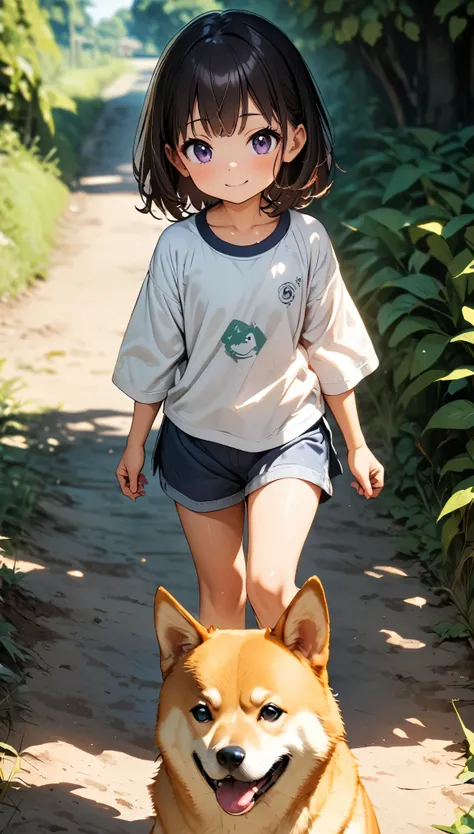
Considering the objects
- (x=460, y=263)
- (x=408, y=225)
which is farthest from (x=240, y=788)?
(x=408, y=225)

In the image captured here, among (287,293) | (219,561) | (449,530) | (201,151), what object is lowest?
(449,530)

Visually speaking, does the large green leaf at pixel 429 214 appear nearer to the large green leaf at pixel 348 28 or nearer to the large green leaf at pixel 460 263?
the large green leaf at pixel 460 263

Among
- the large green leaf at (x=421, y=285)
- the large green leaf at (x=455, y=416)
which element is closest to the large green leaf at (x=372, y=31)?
the large green leaf at (x=421, y=285)

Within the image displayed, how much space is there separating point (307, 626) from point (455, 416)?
2047 millimetres

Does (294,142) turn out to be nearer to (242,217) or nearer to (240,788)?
(242,217)

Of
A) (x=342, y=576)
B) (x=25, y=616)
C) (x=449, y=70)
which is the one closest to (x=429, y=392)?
(x=342, y=576)

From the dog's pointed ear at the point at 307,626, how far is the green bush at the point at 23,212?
26.0ft

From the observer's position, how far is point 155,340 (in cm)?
315

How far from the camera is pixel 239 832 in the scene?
8.21 feet

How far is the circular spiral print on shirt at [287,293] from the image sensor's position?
3059 mm

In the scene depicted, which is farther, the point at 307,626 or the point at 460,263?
the point at 460,263

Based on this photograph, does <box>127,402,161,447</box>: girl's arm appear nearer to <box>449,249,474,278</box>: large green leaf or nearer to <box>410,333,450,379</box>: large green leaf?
<box>410,333,450,379</box>: large green leaf

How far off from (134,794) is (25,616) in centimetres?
123

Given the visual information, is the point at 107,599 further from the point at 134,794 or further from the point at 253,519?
the point at 253,519
